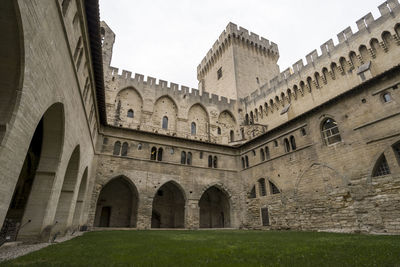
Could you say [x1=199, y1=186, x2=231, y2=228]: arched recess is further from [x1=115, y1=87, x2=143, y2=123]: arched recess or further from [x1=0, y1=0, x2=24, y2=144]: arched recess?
[x1=0, y1=0, x2=24, y2=144]: arched recess

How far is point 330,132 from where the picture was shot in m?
15.8

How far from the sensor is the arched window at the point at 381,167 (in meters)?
12.4

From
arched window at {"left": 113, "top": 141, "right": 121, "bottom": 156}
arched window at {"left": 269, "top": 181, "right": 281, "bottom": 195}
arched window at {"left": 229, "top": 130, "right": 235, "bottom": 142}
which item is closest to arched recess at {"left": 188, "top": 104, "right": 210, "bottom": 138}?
arched window at {"left": 229, "top": 130, "right": 235, "bottom": 142}

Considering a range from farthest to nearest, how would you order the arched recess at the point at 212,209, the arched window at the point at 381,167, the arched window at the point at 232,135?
1. the arched window at the point at 232,135
2. the arched recess at the point at 212,209
3. the arched window at the point at 381,167

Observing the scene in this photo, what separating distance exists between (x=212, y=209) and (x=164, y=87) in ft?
49.8

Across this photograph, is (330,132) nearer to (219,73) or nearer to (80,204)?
(80,204)

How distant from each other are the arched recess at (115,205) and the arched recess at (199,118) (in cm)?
1008

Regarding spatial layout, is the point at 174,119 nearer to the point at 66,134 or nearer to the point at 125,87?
the point at 125,87

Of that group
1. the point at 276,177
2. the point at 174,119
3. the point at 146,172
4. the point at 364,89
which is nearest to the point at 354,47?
the point at 364,89

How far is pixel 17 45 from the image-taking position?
4.96m

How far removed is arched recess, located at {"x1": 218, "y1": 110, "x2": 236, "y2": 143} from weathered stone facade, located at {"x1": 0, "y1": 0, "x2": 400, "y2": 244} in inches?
5.7

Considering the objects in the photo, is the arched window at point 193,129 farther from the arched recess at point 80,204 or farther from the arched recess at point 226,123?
the arched recess at point 80,204

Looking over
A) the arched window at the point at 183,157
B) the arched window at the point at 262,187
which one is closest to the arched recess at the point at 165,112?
the arched window at the point at 183,157

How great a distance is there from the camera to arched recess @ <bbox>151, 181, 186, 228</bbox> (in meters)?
23.0
